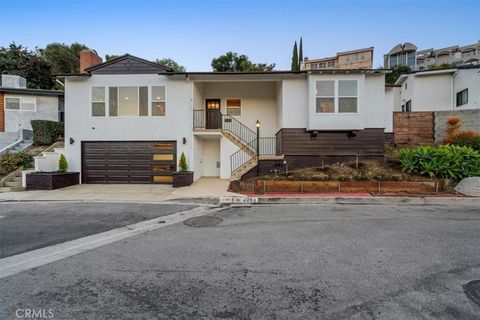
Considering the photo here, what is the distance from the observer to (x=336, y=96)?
36.6 feet

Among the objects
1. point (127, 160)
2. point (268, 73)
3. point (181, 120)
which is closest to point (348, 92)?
point (268, 73)

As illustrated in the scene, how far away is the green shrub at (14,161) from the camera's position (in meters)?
11.1

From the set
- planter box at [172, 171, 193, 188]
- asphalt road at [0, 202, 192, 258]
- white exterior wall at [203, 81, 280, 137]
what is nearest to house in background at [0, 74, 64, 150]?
asphalt road at [0, 202, 192, 258]

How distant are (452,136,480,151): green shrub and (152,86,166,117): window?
50.4ft

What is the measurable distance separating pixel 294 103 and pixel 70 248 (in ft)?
35.0

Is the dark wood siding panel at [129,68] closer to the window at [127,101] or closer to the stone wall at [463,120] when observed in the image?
the window at [127,101]

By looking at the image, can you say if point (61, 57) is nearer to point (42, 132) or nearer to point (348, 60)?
point (42, 132)

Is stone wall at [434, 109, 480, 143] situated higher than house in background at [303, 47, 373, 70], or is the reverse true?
house in background at [303, 47, 373, 70]

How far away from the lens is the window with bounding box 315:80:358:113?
11.1 metres

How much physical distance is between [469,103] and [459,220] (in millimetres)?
15052

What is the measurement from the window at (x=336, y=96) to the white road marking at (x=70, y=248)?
28.8 feet

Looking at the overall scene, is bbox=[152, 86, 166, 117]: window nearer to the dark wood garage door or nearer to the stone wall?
the dark wood garage door

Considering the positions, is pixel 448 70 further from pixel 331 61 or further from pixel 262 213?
pixel 331 61

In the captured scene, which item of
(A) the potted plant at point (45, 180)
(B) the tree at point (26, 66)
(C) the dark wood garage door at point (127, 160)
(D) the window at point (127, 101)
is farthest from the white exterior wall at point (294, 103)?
(B) the tree at point (26, 66)
